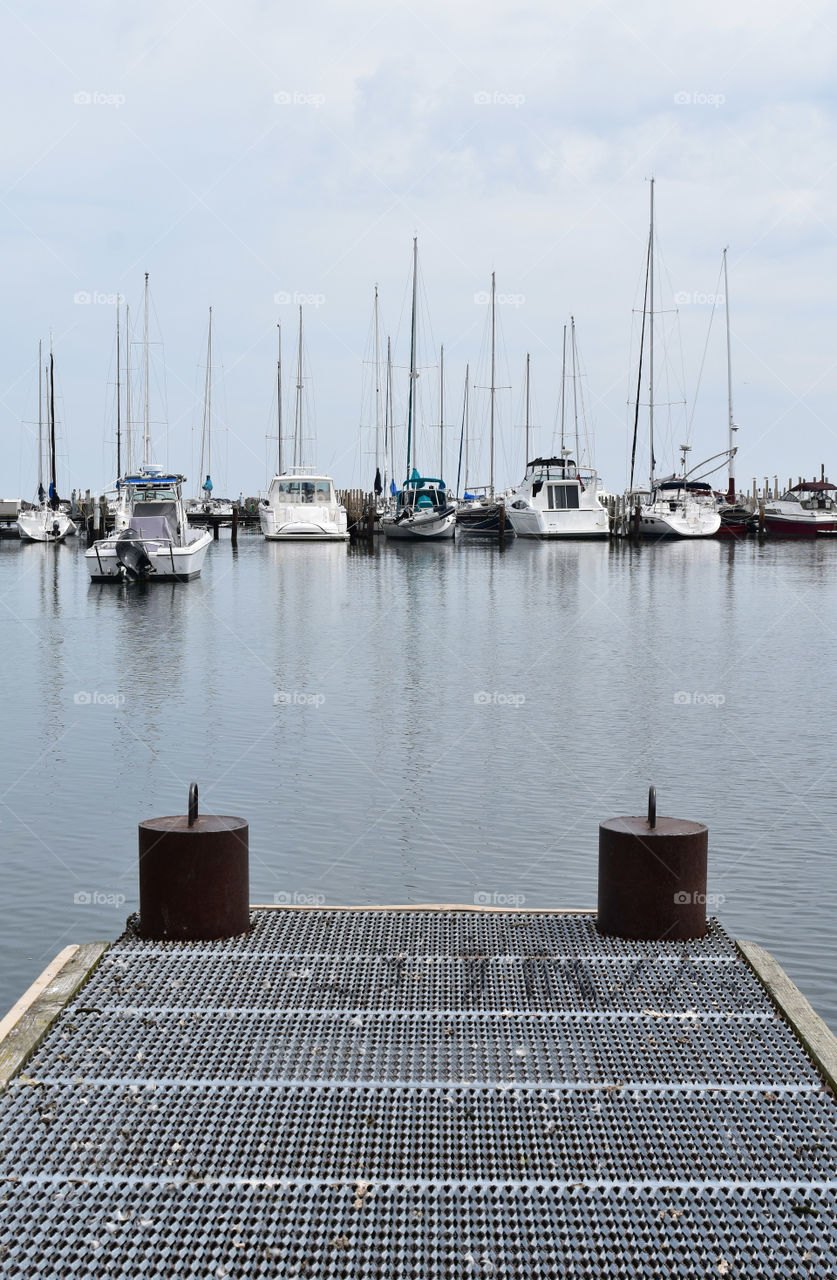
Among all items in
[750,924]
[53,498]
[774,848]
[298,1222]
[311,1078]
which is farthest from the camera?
[53,498]

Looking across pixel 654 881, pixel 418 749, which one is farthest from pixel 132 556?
pixel 654 881

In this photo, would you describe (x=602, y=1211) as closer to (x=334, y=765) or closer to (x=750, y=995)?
(x=750, y=995)

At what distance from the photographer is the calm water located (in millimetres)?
10438

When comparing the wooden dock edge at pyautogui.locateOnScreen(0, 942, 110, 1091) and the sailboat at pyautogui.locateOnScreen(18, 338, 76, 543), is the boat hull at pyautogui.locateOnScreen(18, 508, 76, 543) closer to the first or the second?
the sailboat at pyautogui.locateOnScreen(18, 338, 76, 543)

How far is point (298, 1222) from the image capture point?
4.94 m

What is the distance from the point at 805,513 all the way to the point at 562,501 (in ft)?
78.9

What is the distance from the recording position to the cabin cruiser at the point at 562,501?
7306cm

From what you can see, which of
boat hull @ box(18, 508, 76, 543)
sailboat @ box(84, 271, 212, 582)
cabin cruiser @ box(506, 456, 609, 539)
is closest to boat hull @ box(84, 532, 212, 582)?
sailboat @ box(84, 271, 212, 582)

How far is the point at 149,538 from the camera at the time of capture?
42.6 meters

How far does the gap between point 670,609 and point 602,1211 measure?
31973 millimetres

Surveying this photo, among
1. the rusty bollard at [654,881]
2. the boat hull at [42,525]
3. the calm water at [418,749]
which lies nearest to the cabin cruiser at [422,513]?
the boat hull at [42,525]

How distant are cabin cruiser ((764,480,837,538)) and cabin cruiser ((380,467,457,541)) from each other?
2532cm

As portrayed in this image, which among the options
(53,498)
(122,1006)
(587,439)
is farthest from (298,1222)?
(53,498)

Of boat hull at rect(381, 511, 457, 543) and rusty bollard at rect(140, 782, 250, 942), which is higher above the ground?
rusty bollard at rect(140, 782, 250, 942)
